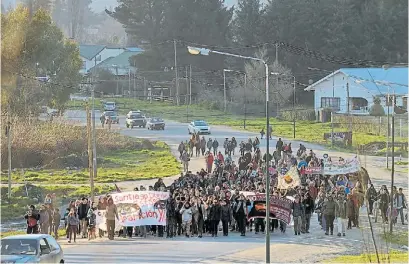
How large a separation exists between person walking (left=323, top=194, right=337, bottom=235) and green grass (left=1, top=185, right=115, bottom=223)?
13.6 metres

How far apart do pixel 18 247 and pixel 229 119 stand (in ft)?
225

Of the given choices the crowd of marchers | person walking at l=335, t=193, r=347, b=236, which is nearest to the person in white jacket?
the crowd of marchers

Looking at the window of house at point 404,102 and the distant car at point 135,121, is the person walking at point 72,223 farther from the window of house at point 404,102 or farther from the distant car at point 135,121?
the window of house at point 404,102

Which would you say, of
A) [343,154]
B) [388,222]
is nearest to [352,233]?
[388,222]

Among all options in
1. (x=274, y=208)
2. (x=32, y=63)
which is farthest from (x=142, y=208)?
(x=32, y=63)

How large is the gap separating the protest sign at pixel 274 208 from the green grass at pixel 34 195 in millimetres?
12176

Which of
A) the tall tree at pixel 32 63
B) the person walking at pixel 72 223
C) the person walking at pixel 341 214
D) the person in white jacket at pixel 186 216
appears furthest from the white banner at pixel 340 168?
the tall tree at pixel 32 63

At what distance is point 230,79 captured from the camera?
10156 cm

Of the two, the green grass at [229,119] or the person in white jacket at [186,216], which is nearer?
the person in white jacket at [186,216]

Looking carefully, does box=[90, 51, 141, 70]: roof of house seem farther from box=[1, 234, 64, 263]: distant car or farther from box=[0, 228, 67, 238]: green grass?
box=[1, 234, 64, 263]: distant car

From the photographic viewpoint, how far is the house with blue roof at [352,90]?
8050 cm

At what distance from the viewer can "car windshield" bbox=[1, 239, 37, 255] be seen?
19688 mm

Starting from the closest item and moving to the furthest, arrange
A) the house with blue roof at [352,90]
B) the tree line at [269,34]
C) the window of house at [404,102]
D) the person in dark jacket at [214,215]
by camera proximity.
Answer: the person in dark jacket at [214,215] → the window of house at [404,102] → the house with blue roof at [352,90] → the tree line at [269,34]

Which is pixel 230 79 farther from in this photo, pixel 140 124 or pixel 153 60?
pixel 140 124
